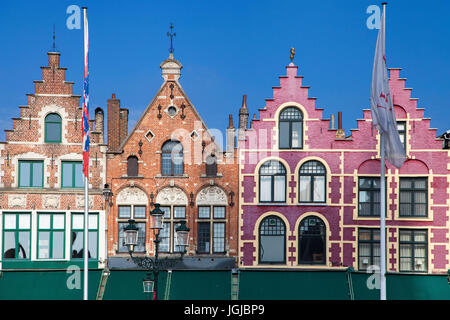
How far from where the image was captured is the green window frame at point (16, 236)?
29.8 metres

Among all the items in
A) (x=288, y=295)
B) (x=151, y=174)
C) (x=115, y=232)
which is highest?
(x=151, y=174)

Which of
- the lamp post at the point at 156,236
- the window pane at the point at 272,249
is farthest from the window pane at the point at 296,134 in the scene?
the lamp post at the point at 156,236

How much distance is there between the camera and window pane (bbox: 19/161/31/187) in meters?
30.1

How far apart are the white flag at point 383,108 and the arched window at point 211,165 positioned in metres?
8.87

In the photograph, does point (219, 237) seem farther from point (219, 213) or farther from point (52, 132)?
point (52, 132)

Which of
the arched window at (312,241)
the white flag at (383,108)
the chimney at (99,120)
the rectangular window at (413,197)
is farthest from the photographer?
the chimney at (99,120)

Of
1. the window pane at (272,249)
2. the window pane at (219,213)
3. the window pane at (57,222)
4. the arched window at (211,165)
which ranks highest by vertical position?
the arched window at (211,165)

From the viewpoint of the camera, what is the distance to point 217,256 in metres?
30.0

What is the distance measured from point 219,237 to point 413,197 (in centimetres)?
847

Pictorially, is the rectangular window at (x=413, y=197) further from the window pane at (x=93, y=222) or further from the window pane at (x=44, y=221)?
the window pane at (x=44, y=221)
